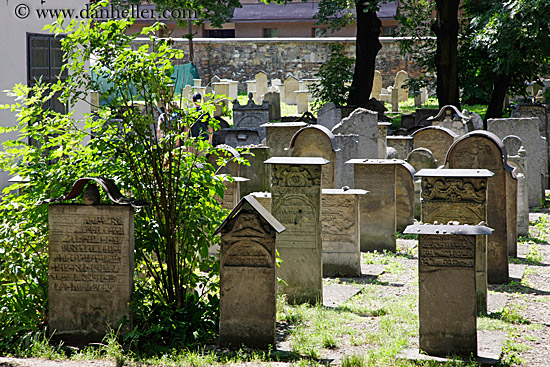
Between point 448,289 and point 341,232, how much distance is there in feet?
11.2

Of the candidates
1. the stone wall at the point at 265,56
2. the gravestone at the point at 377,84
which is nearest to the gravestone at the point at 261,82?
the stone wall at the point at 265,56

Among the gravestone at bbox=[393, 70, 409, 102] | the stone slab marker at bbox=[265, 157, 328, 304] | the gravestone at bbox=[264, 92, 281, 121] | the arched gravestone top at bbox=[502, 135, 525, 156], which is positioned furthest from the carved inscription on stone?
the gravestone at bbox=[393, 70, 409, 102]

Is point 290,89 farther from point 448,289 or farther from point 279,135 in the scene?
point 448,289

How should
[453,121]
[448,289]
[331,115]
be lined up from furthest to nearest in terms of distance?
[331,115] < [453,121] < [448,289]

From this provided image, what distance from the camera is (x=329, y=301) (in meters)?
8.10

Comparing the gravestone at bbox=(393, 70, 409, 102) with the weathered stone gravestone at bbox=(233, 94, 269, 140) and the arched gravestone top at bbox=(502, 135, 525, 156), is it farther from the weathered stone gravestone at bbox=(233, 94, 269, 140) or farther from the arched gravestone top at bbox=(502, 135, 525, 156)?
the arched gravestone top at bbox=(502, 135, 525, 156)

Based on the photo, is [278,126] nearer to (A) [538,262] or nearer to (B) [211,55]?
(A) [538,262]

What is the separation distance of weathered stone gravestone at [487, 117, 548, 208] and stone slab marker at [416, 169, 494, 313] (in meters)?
8.17

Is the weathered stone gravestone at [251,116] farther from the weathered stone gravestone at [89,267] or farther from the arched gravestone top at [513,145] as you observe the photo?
the weathered stone gravestone at [89,267]

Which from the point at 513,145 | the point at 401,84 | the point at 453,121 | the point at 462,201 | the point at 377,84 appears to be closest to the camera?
the point at 462,201

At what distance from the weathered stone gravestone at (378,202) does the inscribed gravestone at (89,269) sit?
208 inches

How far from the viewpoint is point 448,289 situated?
6035 mm

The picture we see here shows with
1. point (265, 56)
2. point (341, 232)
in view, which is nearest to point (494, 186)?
point (341, 232)

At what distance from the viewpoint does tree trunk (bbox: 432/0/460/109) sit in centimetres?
2155
